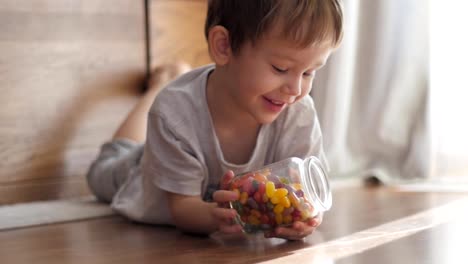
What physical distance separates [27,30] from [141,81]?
33 cm

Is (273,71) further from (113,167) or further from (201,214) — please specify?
(113,167)

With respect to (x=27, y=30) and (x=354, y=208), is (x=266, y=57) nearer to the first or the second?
(x=354, y=208)

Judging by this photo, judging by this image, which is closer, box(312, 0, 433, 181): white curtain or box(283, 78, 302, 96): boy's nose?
box(283, 78, 302, 96): boy's nose

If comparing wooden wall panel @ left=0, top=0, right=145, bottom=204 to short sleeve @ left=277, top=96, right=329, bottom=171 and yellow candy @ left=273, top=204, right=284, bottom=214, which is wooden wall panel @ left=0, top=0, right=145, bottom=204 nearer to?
short sleeve @ left=277, top=96, right=329, bottom=171

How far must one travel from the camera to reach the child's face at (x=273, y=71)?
1.22m

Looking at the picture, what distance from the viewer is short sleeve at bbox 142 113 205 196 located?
1.33 m

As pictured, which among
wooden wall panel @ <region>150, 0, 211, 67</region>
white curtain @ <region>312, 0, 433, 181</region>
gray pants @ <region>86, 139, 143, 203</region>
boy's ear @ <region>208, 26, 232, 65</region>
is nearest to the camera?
boy's ear @ <region>208, 26, 232, 65</region>

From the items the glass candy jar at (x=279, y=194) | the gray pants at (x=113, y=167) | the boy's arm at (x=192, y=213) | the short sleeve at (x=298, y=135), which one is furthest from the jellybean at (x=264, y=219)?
the gray pants at (x=113, y=167)

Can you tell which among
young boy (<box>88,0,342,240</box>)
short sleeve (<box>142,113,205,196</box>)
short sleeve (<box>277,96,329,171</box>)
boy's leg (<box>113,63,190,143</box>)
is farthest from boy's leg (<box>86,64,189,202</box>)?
short sleeve (<box>277,96,329,171</box>)

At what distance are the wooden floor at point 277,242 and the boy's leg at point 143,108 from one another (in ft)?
0.91

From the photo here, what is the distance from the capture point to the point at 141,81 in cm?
202

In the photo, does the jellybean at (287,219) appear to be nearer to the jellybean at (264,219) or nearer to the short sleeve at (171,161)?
the jellybean at (264,219)

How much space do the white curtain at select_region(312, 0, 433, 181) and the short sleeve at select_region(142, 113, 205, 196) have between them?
2.32ft

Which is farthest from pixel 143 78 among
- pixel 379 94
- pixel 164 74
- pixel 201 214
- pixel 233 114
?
pixel 201 214
